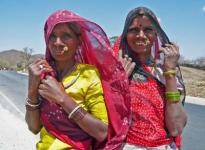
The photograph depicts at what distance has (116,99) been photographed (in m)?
2.19

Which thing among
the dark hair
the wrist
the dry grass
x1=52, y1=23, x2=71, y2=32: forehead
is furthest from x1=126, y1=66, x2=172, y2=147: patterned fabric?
the dry grass

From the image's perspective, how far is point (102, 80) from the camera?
7.28ft

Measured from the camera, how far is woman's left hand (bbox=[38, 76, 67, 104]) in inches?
84.1

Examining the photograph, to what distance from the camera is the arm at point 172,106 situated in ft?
7.83

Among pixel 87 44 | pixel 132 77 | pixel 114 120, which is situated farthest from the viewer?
pixel 132 77

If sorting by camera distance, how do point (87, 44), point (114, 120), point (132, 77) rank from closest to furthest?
point (114, 120) < point (87, 44) < point (132, 77)

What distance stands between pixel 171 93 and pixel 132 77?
0.84 feet

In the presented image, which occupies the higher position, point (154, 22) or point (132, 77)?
point (154, 22)

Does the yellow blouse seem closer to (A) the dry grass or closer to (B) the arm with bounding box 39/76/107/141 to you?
(B) the arm with bounding box 39/76/107/141

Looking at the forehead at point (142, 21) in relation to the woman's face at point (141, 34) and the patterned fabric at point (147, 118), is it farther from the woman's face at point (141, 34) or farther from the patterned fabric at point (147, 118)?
the patterned fabric at point (147, 118)

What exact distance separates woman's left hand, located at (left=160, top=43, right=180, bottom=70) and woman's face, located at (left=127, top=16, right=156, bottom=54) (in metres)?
0.11

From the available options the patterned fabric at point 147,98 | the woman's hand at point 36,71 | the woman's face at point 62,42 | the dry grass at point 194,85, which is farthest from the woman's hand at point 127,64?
the dry grass at point 194,85

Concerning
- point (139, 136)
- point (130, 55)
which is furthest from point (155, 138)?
point (130, 55)

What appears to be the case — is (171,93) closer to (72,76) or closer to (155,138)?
(155,138)
